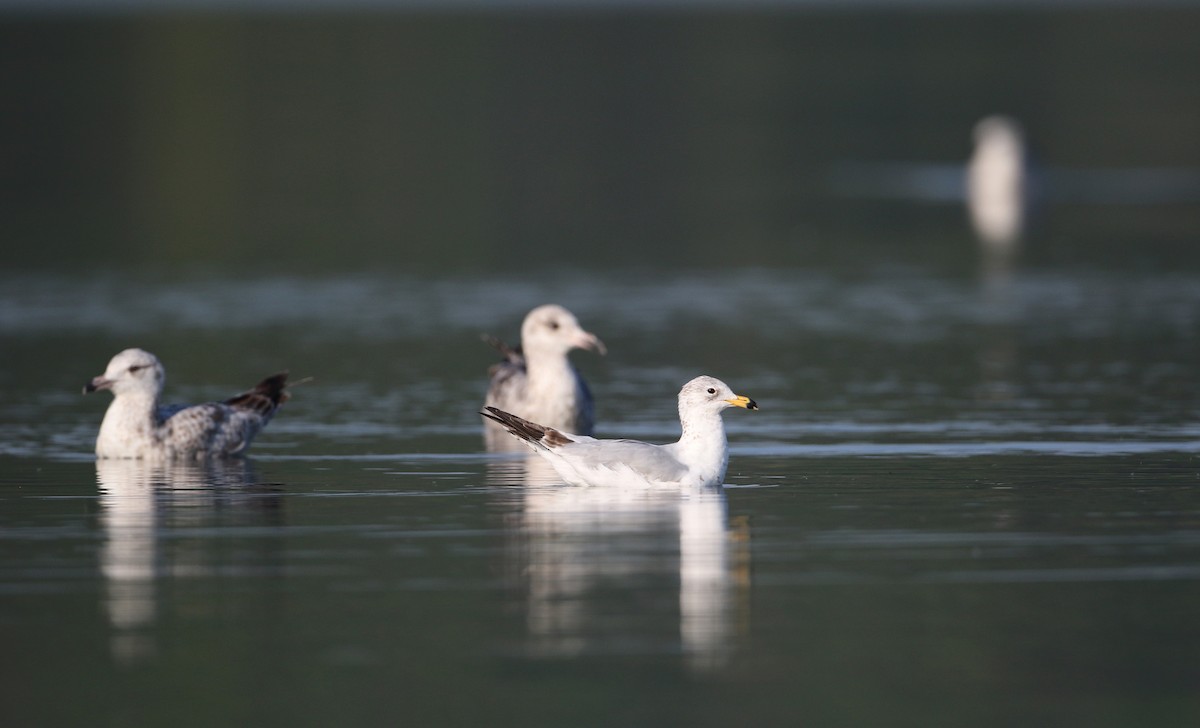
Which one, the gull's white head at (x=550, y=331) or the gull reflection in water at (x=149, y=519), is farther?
the gull's white head at (x=550, y=331)

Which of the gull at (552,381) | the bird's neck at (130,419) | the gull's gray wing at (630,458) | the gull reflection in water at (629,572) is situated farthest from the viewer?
the gull at (552,381)

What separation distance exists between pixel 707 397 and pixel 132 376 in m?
4.63

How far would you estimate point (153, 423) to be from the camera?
17.2m

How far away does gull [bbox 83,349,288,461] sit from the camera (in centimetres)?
1705

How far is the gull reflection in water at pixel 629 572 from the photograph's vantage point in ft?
35.6

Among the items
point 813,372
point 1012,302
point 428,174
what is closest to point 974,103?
point 428,174

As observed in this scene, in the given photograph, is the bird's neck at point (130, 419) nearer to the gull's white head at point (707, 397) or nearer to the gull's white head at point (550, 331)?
the gull's white head at point (550, 331)

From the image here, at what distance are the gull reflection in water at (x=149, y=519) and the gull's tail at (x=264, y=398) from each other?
64 centimetres

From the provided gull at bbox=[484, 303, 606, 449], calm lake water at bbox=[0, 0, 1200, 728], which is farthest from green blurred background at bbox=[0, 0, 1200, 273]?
gull at bbox=[484, 303, 606, 449]

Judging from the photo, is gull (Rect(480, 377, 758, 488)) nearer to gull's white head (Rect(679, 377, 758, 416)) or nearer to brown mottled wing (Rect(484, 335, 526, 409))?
gull's white head (Rect(679, 377, 758, 416))

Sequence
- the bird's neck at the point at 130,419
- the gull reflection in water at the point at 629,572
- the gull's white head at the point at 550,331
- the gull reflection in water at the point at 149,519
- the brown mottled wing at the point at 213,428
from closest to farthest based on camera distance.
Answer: the gull reflection in water at the point at 629,572 → the gull reflection in water at the point at 149,519 → the bird's neck at the point at 130,419 → the brown mottled wing at the point at 213,428 → the gull's white head at the point at 550,331

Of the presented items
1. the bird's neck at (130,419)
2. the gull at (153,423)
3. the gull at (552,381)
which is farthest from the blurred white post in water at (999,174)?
the bird's neck at (130,419)

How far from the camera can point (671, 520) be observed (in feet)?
45.5

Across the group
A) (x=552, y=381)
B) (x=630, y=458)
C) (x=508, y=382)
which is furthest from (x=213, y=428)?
(x=630, y=458)
